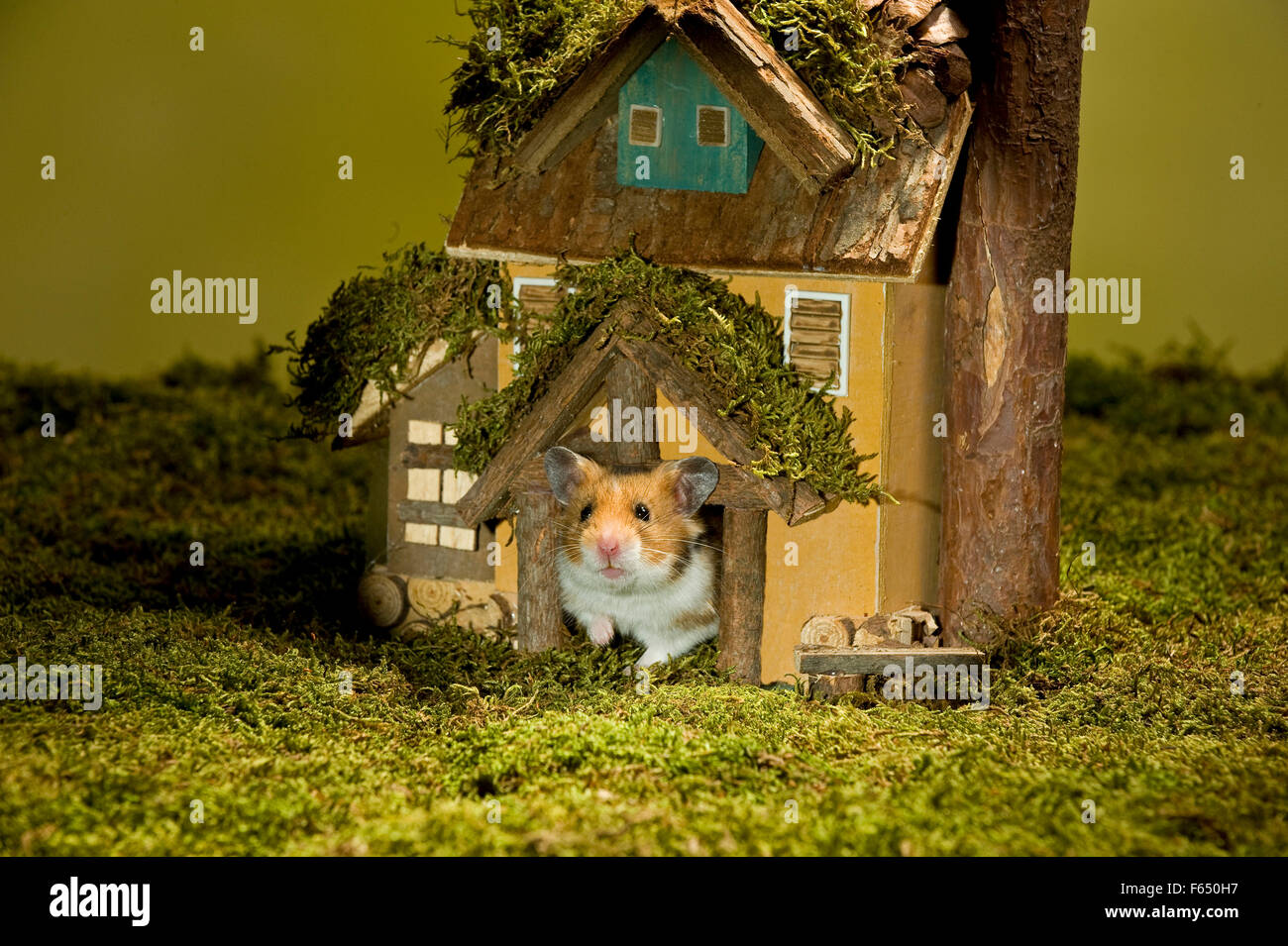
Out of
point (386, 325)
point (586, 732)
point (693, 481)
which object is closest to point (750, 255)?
point (693, 481)

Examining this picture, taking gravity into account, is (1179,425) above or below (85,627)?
above

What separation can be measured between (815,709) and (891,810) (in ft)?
2.79

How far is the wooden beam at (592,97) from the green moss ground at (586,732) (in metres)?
1.79

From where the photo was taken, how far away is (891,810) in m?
3.07

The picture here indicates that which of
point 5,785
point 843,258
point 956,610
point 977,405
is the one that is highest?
point 843,258

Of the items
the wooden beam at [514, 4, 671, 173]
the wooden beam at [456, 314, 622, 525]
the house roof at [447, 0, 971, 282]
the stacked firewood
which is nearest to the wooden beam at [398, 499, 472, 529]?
the wooden beam at [456, 314, 622, 525]

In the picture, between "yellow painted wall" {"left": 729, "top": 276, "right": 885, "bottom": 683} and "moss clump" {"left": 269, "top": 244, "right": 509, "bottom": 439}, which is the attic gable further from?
"moss clump" {"left": 269, "top": 244, "right": 509, "bottom": 439}

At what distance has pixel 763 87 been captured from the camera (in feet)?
12.9

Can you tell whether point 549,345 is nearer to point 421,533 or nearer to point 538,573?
point 538,573

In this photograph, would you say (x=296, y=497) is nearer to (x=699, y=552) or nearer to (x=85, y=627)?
(x=85, y=627)

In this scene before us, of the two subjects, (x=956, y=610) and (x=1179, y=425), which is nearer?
(x=956, y=610)

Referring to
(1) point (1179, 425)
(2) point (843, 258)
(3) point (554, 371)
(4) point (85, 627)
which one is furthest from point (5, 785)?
(1) point (1179, 425)

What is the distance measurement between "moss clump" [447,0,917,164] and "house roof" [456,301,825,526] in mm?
810

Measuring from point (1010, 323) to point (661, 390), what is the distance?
1.25 metres
